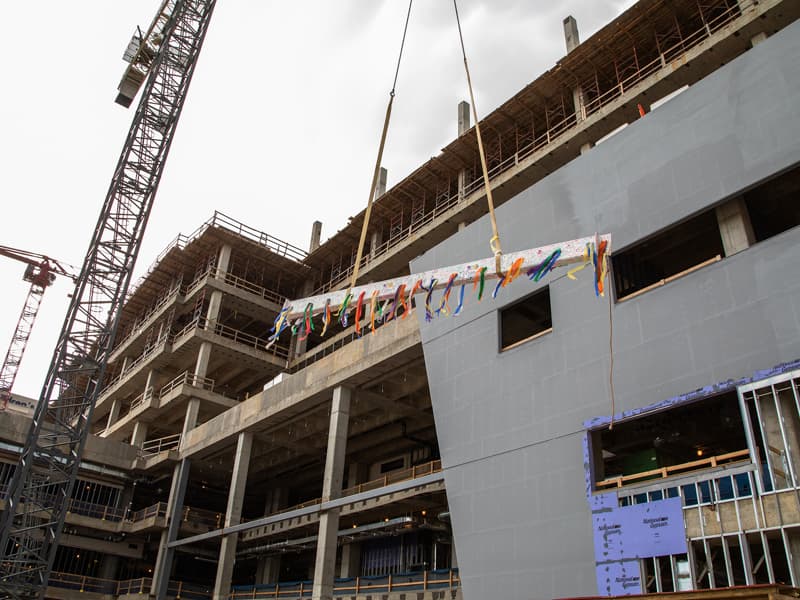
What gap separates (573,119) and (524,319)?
19757 millimetres

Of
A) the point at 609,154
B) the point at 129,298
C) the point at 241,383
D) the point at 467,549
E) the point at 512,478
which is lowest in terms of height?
the point at 467,549

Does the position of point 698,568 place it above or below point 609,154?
below

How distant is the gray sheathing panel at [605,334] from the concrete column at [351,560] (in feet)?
59.7

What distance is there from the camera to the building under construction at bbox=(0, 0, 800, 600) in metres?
14.4

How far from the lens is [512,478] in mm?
18203

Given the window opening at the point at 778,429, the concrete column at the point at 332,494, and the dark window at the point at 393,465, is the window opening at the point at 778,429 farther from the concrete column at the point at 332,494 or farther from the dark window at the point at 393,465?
the dark window at the point at 393,465

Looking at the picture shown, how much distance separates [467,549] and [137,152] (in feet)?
119

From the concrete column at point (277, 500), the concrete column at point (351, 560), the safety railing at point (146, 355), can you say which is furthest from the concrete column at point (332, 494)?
the safety railing at point (146, 355)

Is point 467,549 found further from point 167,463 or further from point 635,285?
point 167,463

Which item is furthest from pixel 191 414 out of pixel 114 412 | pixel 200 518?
pixel 114 412

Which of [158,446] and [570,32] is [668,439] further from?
[158,446]

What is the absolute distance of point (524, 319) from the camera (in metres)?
23.0

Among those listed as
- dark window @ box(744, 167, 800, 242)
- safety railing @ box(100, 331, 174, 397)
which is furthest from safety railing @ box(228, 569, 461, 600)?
safety railing @ box(100, 331, 174, 397)

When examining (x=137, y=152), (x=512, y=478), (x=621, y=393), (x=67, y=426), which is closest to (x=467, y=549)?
(x=512, y=478)
